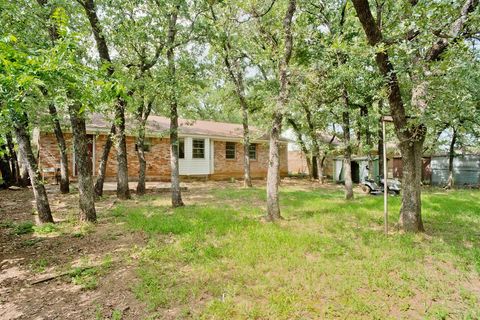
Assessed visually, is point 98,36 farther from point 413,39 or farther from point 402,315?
point 402,315

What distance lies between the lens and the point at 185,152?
1809 centimetres

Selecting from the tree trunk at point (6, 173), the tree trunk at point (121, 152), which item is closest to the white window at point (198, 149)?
the tree trunk at point (121, 152)

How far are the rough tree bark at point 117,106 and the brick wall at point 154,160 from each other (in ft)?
5.89

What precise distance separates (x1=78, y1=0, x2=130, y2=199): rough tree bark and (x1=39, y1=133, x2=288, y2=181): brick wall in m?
1.80

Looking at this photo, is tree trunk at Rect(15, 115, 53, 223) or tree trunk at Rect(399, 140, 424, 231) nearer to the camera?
tree trunk at Rect(399, 140, 424, 231)

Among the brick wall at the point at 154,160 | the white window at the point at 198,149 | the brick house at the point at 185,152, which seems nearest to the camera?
the brick wall at the point at 154,160

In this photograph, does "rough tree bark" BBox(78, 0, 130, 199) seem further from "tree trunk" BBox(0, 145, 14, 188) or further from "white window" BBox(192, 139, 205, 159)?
"white window" BBox(192, 139, 205, 159)

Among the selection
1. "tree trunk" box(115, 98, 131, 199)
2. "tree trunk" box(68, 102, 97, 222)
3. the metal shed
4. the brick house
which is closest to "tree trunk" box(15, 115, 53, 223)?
"tree trunk" box(68, 102, 97, 222)

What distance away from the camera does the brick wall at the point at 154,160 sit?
14031 millimetres

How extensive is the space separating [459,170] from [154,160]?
65.4 ft

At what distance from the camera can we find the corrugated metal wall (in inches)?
693

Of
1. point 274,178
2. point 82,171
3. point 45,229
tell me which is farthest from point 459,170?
point 45,229

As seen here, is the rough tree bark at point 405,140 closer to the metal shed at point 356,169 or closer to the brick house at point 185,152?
the brick house at point 185,152

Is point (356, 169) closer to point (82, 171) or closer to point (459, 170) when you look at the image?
point (459, 170)
